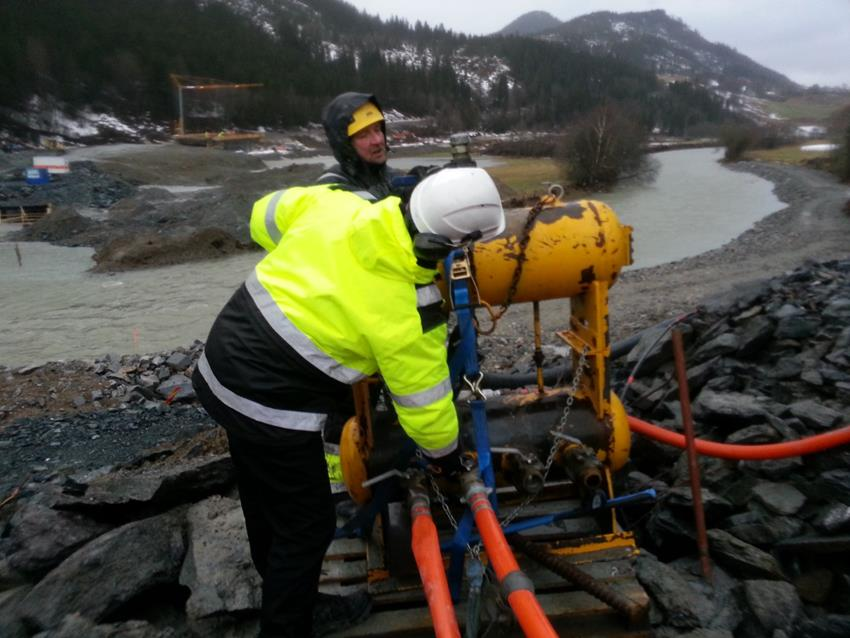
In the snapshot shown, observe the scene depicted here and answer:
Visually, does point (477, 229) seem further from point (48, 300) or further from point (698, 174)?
point (698, 174)

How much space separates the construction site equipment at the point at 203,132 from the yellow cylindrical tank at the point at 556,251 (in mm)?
50734

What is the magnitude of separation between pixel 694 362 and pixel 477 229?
10.3 ft

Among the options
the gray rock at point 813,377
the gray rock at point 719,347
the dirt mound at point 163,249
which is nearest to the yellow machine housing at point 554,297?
the gray rock at point 813,377

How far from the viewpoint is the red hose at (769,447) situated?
2964 millimetres

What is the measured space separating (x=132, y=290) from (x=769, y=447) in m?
12.5

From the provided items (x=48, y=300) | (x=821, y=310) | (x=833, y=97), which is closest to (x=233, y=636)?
(x=821, y=310)

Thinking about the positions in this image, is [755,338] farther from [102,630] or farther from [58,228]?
[58,228]

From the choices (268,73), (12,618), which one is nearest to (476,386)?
(12,618)

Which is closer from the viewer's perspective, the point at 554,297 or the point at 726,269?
the point at 554,297

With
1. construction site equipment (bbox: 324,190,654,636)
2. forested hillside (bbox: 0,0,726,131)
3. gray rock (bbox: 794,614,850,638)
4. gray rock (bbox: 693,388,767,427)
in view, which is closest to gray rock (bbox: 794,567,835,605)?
gray rock (bbox: 794,614,850,638)

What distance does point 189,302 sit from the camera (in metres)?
12.1

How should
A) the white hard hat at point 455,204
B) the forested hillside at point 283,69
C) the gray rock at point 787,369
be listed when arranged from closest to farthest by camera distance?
1. the white hard hat at point 455,204
2. the gray rock at point 787,369
3. the forested hillside at point 283,69

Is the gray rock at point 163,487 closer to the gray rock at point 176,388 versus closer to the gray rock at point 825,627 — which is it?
the gray rock at point 825,627

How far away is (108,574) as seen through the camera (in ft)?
8.98
